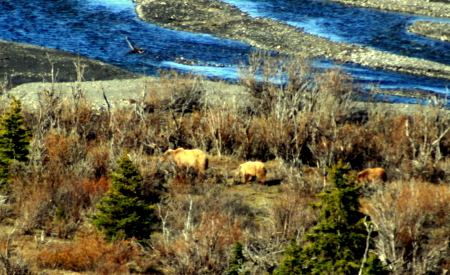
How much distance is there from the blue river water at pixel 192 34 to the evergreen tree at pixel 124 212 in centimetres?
1628

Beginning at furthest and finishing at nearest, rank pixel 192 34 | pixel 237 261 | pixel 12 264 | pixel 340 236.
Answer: pixel 192 34, pixel 237 261, pixel 12 264, pixel 340 236

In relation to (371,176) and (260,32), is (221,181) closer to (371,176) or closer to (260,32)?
(371,176)

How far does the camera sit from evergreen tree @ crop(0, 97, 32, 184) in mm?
11102

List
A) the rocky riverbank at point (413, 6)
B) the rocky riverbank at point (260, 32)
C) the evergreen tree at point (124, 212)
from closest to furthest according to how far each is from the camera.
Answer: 1. the evergreen tree at point (124, 212)
2. the rocky riverbank at point (260, 32)
3. the rocky riverbank at point (413, 6)

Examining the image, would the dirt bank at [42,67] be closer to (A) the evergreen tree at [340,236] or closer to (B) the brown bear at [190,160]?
(B) the brown bear at [190,160]

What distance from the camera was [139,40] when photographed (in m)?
31.5

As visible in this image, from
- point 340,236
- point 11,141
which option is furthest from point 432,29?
point 340,236

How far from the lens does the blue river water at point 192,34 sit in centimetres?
2708

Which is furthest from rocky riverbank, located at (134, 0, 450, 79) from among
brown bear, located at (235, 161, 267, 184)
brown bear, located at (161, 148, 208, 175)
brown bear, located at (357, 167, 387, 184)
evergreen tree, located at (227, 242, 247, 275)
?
evergreen tree, located at (227, 242, 247, 275)

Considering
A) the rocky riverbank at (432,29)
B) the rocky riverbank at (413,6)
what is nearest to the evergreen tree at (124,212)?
the rocky riverbank at (432,29)

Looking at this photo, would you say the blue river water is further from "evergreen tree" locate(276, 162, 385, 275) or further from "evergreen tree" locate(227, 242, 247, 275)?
"evergreen tree" locate(227, 242, 247, 275)

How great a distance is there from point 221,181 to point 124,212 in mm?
4615

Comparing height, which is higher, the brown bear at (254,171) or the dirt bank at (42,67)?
the brown bear at (254,171)

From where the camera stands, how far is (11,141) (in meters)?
11.2
